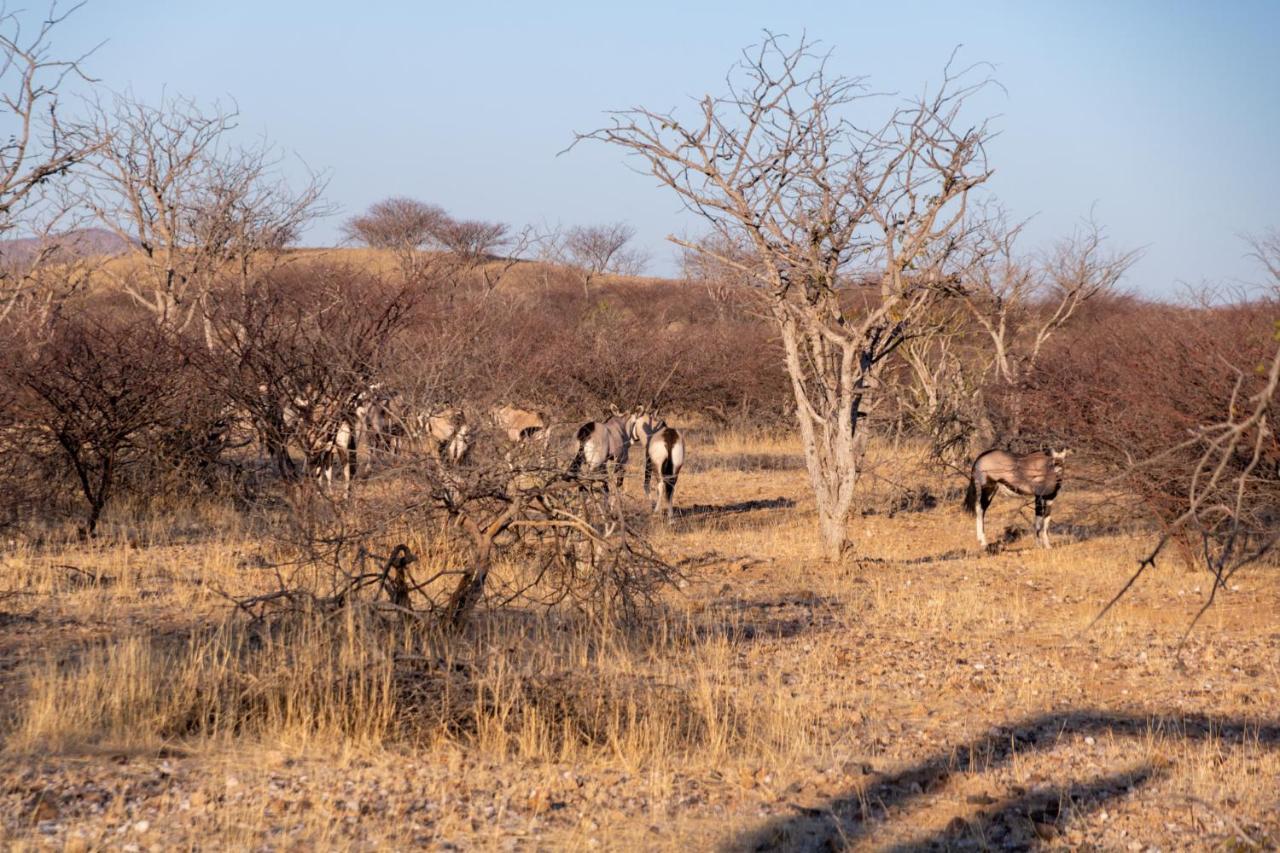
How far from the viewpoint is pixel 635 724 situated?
5.29 m

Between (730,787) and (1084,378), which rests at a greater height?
(1084,378)

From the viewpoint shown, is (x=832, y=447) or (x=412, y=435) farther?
(x=832, y=447)

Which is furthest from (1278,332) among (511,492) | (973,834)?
(511,492)

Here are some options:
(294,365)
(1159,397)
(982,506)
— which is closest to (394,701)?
(294,365)

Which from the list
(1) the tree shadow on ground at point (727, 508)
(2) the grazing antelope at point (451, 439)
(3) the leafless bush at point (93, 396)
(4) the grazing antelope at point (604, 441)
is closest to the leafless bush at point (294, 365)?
(3) the leafless bush at point (93, 396)

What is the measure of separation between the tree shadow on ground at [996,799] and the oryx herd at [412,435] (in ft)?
7.63

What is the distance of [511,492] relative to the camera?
7.10 meters

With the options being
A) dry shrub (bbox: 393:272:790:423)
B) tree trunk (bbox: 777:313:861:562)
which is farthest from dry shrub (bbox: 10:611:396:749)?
tree trunk (bbox: 777:313:861:562)

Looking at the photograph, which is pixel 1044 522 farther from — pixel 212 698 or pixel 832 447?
pixel 212 698

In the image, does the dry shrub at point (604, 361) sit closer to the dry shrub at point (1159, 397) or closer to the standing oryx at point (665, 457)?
the standing oryx at point (665, 457)

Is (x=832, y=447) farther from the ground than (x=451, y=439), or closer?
closer

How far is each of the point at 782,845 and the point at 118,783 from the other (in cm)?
240

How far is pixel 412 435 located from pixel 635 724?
10.3ft

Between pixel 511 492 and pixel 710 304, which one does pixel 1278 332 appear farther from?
pixel 710 304
